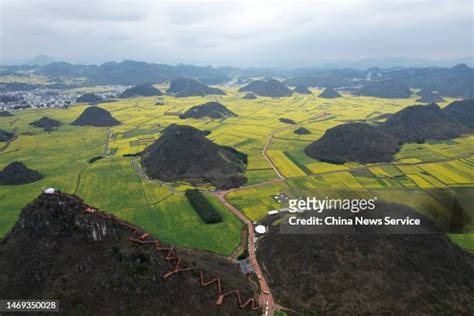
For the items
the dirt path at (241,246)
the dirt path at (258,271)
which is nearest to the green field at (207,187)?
the dirt path at (241,246)

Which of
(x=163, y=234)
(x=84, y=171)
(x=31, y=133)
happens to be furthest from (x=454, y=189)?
(x=31, y=133)

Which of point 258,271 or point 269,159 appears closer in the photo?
point 258,271

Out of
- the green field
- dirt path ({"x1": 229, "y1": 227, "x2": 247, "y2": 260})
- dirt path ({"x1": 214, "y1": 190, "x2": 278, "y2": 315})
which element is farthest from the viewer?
the green field

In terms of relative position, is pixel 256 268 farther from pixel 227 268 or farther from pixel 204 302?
pixel 204 302

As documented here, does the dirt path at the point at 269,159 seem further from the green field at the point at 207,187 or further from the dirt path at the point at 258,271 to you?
the dirt path at the point at 258,271

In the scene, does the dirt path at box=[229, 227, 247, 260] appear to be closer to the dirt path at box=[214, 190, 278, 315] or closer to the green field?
the dirt path at box=[214, 190, 278, 315]

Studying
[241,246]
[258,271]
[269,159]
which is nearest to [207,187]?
[241,246]

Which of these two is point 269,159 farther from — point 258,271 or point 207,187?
point 258,271

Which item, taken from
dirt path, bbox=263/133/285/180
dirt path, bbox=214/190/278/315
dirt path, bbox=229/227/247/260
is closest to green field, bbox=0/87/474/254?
dirt path, bbox=229/227/247/260
